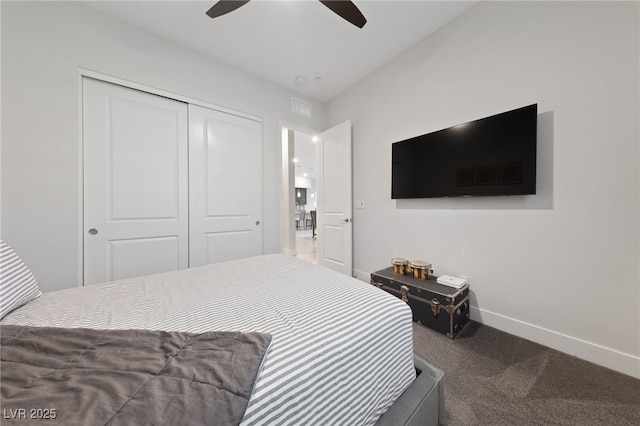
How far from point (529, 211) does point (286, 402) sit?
7.04 ft

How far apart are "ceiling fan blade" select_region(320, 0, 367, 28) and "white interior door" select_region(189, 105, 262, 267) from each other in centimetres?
167

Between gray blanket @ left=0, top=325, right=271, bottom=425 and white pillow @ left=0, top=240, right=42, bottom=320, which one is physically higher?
white pillow @ left=0, top=240, right=42, bottom=320


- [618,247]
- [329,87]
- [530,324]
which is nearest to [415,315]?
[530,324]

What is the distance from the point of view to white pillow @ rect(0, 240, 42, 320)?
33.7 inches

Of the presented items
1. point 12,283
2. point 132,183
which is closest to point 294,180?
point 132,183

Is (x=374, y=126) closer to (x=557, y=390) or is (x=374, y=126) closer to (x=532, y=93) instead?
(x=532, y=93)

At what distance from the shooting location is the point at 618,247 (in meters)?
1.40

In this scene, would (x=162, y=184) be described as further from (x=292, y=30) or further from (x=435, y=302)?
(x=435, y=302)

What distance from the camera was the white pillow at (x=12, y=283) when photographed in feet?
2.81

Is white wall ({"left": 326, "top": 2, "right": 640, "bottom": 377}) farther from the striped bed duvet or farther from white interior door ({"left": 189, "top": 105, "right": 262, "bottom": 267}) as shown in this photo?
white interior door ({"left": 189, "top": 105, "right": 262, "bottom": 267})

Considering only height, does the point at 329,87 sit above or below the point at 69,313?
above

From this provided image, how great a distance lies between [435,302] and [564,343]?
0.86 meters

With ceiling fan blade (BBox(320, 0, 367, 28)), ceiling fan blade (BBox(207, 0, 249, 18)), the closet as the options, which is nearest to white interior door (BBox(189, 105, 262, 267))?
the closet

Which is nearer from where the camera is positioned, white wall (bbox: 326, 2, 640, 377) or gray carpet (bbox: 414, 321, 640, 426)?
gray carpet (bbox: 414, 321, 640, 426)
